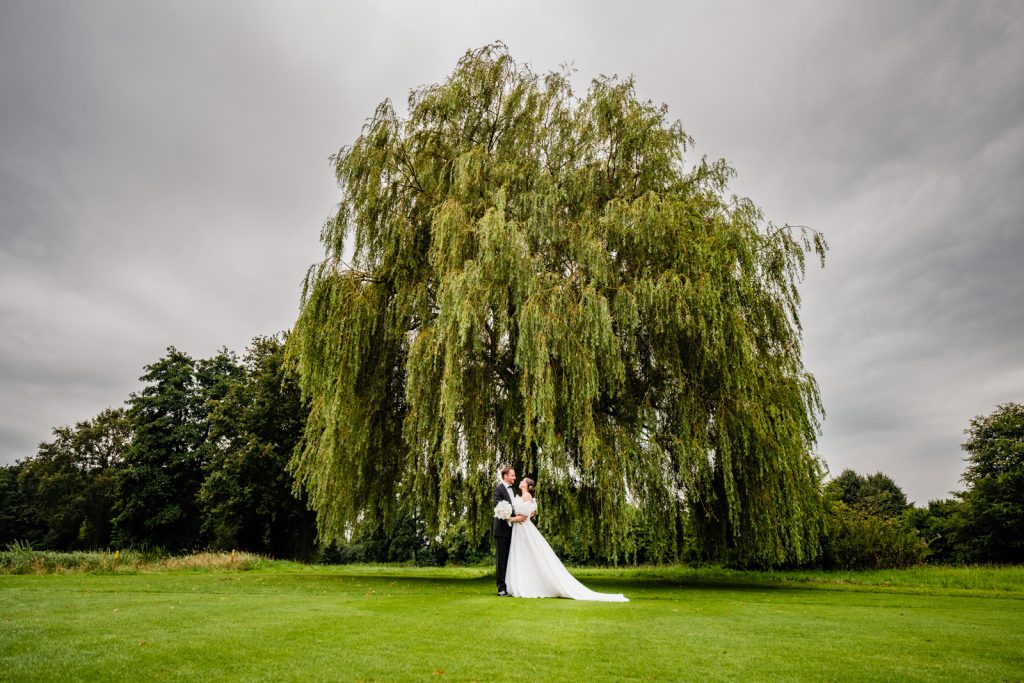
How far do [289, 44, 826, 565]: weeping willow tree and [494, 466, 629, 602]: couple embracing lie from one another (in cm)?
207

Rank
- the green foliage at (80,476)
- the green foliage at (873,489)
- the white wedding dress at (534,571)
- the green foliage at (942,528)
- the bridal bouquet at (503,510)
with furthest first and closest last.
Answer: the green foliage at (873,489)
the green foliage at (80,476)
the green foliage at (942,528)
the bridal bouquet at (503,510)
the white wedding dress at (534,571)

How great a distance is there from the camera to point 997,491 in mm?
26984

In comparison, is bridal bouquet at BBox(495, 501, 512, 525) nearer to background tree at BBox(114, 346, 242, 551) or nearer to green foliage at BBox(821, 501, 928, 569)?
green foliage at BBox(821, 501, 928, 569)

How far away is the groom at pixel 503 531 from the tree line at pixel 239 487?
10.2 meters

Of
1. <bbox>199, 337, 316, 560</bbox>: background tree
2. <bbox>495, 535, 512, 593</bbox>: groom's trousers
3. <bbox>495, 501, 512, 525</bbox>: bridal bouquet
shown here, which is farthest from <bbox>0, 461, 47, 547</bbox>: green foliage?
<bbox>495, 501, 512, 525</bbox>: bridal bouquet

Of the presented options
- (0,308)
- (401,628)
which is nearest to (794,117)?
(401,628)

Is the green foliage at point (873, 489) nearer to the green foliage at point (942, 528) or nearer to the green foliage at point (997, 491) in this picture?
the green foliage at point (942, 528)

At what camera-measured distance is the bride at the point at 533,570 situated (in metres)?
9.11

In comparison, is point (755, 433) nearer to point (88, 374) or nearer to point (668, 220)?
point (668, 220)

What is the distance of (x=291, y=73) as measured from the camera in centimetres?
1480

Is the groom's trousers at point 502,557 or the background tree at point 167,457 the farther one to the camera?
the background tree at point 167,457

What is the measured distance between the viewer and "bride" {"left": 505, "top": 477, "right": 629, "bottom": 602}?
9109mm

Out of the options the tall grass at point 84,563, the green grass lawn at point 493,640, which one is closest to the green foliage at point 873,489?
the green grass lawn at point 493,640

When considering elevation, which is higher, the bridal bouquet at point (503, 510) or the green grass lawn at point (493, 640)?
the bridal bouquet at point (503, 510)
